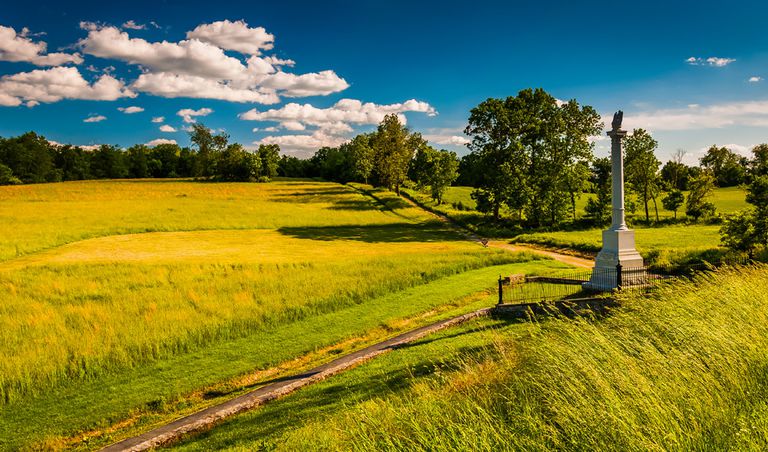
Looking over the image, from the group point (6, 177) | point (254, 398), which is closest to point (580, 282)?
point (254, 398)

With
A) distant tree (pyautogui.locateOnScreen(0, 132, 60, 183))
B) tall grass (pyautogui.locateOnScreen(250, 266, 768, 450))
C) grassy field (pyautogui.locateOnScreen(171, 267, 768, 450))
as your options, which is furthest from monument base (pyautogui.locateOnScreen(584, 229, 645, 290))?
distant tree (pyautogui.locateOnScreen(0, 132, 60, 183))

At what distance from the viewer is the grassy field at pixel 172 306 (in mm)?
14461

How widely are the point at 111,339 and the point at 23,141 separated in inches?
5615

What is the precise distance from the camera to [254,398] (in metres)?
13.8

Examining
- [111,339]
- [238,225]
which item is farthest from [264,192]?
[111,339]

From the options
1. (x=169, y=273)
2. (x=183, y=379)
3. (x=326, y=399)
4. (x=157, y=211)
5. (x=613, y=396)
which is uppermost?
(x=157, y=211)

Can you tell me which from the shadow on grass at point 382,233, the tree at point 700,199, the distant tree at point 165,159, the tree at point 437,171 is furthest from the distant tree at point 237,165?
the tree at point 700,199

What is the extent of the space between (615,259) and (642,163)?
119ft

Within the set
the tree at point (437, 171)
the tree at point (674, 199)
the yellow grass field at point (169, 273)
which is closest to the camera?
the yellow grass field at point (169, 273)

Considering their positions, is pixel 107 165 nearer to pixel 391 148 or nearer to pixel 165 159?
pixel 165 159

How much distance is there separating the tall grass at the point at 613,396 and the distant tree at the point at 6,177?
427 ft

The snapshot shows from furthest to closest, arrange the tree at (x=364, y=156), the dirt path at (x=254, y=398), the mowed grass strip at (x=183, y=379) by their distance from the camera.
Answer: the tree at (x=364, y=156) < the mowed grass strip at (x=183, y=379) < the dirt path at (x=254, y=398)

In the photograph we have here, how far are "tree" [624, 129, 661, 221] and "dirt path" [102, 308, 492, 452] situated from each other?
4686 cm

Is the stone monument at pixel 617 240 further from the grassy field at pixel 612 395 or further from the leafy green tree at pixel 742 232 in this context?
the grassy field at pixel 612 395
